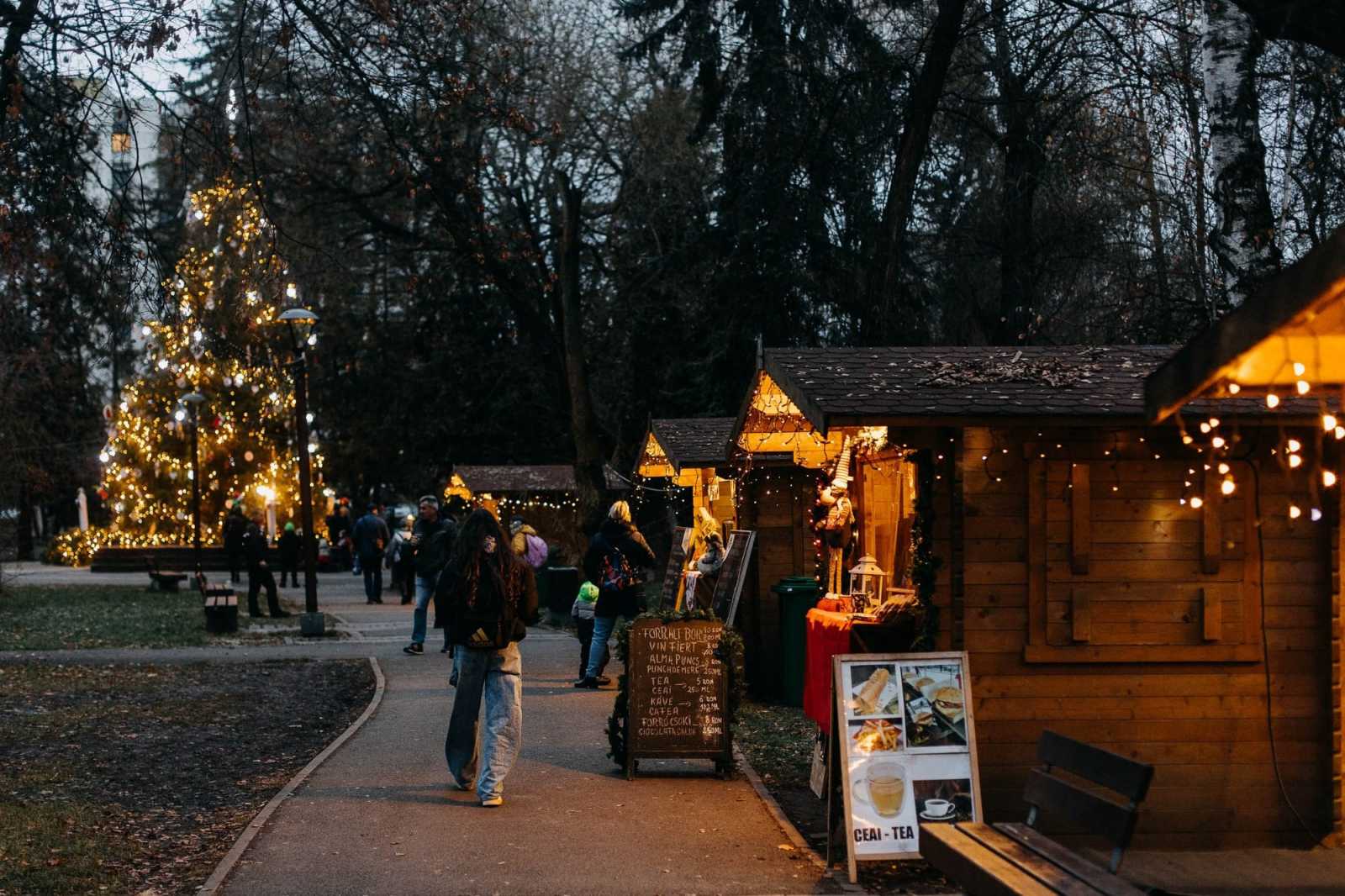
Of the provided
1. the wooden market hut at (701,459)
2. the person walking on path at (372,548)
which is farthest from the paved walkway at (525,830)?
the person walking on path at (372,548)

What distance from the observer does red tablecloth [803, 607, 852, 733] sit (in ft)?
35.1

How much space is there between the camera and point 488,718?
417 inches

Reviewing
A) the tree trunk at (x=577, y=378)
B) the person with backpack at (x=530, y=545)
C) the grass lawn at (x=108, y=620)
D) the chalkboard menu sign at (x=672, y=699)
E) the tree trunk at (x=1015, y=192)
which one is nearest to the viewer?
the chalkboard menu sign at (x=672, y=699)

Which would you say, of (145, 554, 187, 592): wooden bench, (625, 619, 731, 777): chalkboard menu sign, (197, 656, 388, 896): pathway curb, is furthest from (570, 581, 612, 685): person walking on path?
(145, 554, 187, 592): wooden bench

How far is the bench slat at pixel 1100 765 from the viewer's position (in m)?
6.41

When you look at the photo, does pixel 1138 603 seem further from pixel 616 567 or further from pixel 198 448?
pixel 198 448

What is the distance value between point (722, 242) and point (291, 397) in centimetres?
2217

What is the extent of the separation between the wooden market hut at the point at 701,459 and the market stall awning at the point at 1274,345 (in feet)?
31.8

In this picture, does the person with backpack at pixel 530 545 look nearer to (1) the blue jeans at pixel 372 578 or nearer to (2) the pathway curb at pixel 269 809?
(2) the pathway curb at pixel 269 809

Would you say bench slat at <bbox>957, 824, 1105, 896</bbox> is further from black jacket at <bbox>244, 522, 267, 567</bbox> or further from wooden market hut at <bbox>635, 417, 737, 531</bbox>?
black jacket at <bbox>244, 522, 267, 567</bbox>

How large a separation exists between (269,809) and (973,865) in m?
5.15

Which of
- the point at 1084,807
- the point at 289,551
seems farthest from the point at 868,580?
the point at 289,551

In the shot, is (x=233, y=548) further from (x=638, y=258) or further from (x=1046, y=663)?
(x=1046, y=663)

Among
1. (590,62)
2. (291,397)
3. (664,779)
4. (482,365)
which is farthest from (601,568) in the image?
(291,397)
